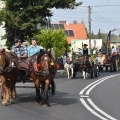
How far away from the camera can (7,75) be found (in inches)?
507

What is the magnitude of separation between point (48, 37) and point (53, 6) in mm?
21499

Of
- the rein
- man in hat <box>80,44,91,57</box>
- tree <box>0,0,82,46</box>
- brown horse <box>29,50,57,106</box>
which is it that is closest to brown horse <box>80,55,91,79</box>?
man in hat <box>80,44,91,57</box>

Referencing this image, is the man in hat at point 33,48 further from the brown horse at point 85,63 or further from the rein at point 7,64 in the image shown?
the brown horse at point 85,63

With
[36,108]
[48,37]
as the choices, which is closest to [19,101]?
[36,108]

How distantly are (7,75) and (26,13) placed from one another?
13.6m

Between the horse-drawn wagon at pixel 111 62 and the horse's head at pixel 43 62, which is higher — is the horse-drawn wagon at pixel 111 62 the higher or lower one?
the lower one

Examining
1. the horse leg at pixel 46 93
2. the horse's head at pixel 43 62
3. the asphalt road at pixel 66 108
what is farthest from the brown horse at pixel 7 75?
the horse leg at pixel 46 93

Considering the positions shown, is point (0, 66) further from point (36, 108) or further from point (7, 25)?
point (7, 25)

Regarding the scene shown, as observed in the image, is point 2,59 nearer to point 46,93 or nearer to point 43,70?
point 43,70

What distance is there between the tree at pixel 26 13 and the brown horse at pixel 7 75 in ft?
41.6

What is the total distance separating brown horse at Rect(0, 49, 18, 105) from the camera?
495 inches

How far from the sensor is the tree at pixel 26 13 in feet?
→ 84.2

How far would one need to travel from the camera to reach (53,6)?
2588 centimetres

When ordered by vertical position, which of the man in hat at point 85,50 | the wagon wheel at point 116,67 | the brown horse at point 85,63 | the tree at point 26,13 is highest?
the tree at point 26,13
